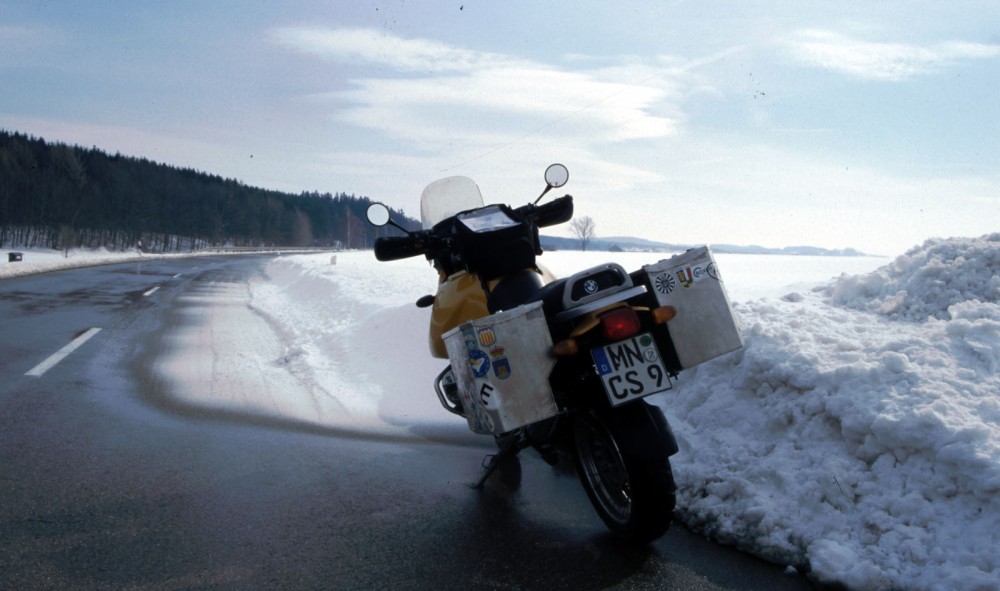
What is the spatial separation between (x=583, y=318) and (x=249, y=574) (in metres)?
1.89

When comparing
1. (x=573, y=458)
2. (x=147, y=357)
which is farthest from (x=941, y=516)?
(x=147, y=357)

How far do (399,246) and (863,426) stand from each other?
3028mm

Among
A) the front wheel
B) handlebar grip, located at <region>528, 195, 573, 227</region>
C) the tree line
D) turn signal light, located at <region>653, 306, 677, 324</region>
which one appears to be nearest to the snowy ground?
the front wheel

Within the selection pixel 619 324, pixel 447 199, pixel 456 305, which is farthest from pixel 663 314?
pixel 447 199

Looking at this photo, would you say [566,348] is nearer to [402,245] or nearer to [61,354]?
[402,245]

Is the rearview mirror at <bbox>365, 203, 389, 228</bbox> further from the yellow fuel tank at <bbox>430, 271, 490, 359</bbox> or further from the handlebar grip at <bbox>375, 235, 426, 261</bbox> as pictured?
the yellow fuel tank at <bbox>430, 271, 490, 359</bbox>

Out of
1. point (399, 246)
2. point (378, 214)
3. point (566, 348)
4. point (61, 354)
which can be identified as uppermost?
point (378, 214)

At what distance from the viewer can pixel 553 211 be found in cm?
521

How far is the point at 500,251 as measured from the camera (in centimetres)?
401

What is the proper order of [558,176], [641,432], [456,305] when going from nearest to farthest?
[641,432]
[456,305]
[558,176]

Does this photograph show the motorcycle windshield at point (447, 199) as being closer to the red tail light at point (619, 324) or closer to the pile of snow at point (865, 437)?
the pile of snow at point (865, 437)

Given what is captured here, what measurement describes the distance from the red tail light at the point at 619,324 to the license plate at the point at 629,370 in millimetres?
117

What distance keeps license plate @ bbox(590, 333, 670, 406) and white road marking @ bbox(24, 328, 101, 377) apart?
6579 millimetres

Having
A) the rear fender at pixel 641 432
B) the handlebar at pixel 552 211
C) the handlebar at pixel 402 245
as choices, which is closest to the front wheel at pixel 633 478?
the rear fender at pixel 641 432
